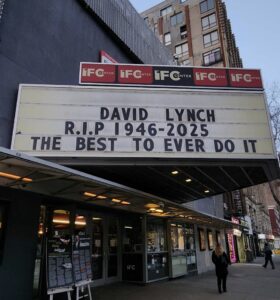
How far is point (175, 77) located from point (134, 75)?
3.80ft

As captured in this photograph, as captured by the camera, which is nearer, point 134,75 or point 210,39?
point 134,75

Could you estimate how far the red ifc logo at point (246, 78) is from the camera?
833cm

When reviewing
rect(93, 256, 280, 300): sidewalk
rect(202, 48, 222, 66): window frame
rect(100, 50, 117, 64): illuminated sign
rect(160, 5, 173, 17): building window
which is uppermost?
rect(160, 5, 173, 17): building window

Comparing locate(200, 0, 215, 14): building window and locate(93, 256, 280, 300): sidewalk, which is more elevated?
locate(200, 0, 215, 14): building window

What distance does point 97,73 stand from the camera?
317 inches

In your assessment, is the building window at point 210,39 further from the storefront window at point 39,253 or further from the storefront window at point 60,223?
the storefront window at point 39,253

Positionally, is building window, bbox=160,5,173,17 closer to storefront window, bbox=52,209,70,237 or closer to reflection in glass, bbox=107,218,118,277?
reflection in glass, bbox=107,218,118,277

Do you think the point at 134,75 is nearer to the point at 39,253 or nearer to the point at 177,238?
the point at 39,253

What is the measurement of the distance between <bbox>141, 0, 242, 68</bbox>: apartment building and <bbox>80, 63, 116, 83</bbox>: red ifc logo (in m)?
30.6

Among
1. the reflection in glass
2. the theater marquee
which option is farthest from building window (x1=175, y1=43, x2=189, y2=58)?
the theater marquee

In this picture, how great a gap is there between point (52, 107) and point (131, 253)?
7746 mm

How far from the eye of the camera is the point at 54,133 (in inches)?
275

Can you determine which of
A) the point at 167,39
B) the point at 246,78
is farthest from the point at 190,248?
the point at 167,39

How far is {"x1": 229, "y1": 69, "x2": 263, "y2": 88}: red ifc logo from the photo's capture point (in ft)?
27.3
